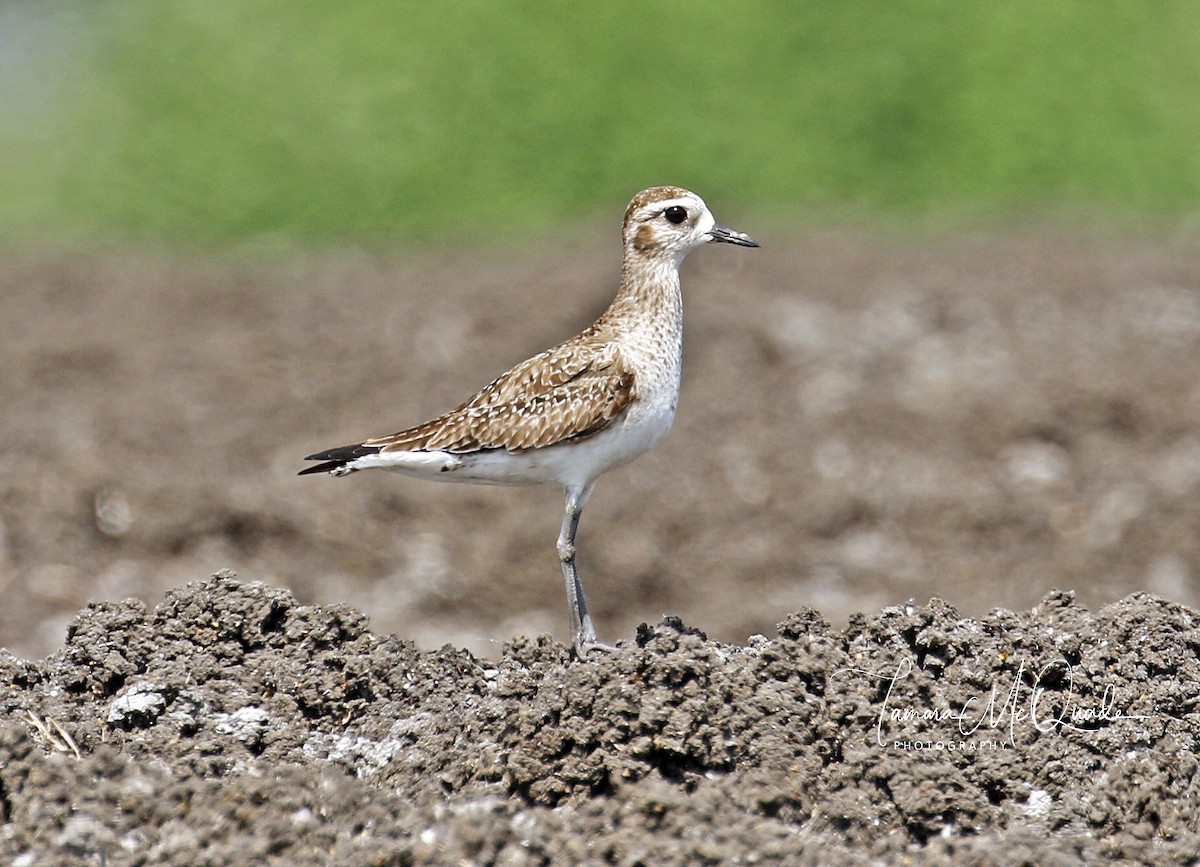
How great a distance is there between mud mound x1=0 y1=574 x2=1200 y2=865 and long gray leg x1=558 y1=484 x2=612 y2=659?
0.68 feet

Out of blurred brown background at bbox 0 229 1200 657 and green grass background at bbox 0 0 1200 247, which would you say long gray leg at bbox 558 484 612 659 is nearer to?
blurred brown background at bbox 0 229 1200 657

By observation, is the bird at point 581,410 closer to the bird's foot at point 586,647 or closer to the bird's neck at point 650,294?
the bird's neck at point 650,294

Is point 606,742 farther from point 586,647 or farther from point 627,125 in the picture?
point 627,125

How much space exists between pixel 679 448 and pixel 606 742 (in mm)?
7767

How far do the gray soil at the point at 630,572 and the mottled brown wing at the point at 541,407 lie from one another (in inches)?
38.1

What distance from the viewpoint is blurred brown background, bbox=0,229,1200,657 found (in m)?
12.3

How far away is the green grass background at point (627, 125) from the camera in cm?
2214

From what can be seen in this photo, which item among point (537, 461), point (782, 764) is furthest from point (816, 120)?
point (782, 764)

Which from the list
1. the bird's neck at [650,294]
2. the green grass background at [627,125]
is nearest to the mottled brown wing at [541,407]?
the bird's neck at [650,294]

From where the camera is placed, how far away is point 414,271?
61.3 ft

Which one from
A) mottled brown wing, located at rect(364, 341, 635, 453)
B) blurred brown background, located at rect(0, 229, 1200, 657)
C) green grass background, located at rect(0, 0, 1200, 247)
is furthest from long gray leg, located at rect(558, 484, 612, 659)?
green grass background, located at rect(0, 0, 1200, 247)

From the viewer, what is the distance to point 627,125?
22.7m

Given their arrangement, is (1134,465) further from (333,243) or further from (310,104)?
(310,104)

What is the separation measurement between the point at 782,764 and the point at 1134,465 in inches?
320
